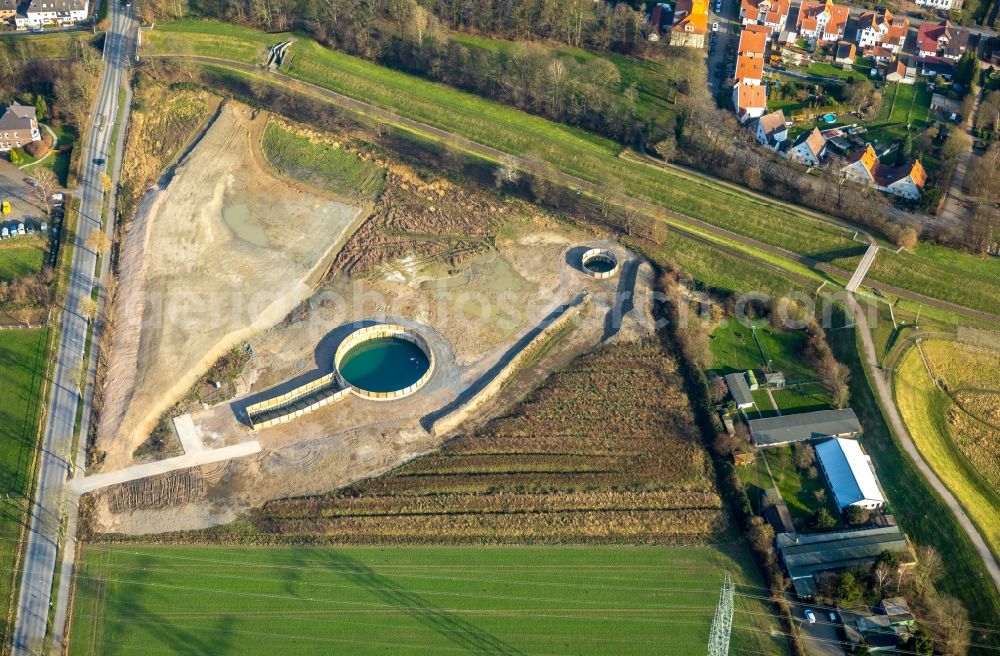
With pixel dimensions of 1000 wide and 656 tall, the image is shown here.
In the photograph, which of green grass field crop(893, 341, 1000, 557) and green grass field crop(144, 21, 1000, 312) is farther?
green grass field crop(144, 21, 1000, 312)

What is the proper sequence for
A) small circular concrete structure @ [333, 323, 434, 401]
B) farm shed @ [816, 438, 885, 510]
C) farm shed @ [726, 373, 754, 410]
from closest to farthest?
farm shed @ [816, 438, 885, 510] < farm shed @ [726, 373, 754, 410] < small circular concrete structure @ [333, 323, 434, 401]

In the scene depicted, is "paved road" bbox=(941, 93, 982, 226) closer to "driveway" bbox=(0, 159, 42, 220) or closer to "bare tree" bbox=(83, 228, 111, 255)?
"bare tree" bbox=(83, 228, 111, 255)

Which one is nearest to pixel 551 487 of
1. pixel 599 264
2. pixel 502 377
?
pixel 502 377

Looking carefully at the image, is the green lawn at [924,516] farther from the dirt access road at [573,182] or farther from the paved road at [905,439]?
the dirt access road at [573,182]

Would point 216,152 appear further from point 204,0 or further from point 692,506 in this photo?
point 692,506

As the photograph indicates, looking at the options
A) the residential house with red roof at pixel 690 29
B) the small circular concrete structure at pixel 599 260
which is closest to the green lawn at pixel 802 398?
the small circular concrete structure at pixel 599 260

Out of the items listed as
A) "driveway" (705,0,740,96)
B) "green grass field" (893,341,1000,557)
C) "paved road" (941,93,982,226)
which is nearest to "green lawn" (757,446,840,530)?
"green grass field" (893,341,1000,557)
